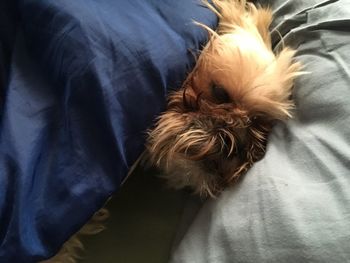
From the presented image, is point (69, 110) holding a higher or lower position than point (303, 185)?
higher

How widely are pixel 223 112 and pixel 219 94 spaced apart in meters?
0.05

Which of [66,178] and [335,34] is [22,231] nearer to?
[66,178]

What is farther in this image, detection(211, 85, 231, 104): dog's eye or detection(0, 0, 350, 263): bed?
detection(211, 85, 231, 104): dog's eye

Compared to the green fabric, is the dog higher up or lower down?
higher up

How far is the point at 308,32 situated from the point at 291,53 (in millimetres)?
60

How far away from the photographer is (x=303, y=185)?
0.81 metres

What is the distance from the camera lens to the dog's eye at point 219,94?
0.99 meters

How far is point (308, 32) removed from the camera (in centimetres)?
98

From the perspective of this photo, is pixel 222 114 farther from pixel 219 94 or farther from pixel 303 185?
pixel 303 185

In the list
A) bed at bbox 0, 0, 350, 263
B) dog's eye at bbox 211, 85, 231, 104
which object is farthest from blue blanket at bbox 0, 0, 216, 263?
dog's eye at bbox 211, 85, 231, 104

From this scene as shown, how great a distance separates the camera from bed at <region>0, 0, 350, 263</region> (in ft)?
2.63

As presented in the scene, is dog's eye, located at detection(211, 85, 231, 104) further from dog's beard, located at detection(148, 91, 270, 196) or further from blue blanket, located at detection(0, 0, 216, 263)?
blue blanket, located at detection(0, 0, 216, 263)

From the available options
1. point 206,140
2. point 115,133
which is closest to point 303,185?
point 206,140

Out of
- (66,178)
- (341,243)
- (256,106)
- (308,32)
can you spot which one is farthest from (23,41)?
(341,243)
